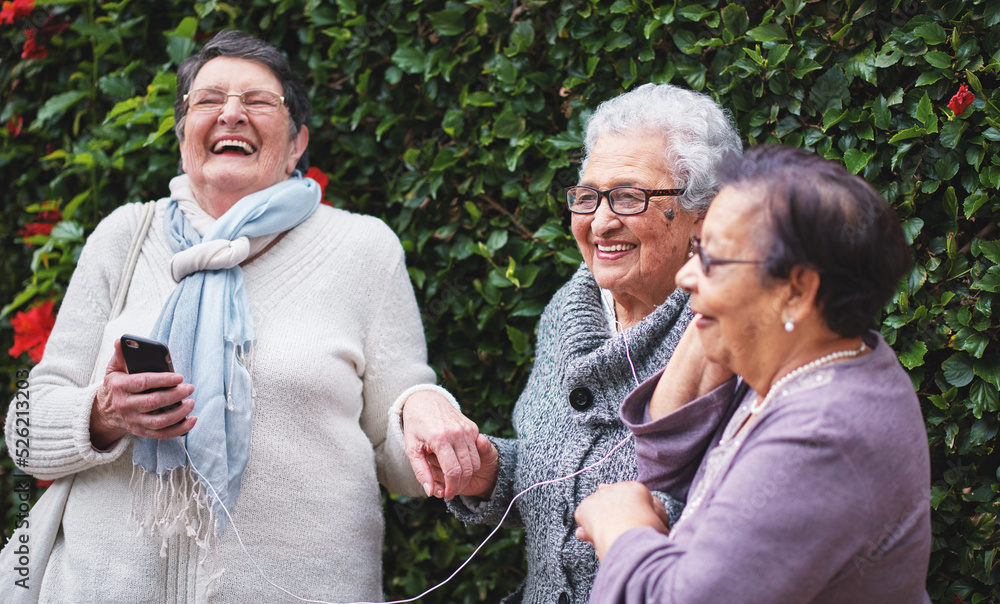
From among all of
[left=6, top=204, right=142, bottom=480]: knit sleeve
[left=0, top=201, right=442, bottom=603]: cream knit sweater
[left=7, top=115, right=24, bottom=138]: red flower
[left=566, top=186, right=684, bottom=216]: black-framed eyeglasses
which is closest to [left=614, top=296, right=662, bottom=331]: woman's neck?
[left=566, top=186, right=684, bottom=216]: black-framed eyeglasses

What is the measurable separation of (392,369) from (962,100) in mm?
1760

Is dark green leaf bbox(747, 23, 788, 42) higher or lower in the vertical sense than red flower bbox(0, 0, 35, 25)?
lower

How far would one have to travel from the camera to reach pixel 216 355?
7.28ft

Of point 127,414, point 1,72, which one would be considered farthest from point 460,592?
point 1,72

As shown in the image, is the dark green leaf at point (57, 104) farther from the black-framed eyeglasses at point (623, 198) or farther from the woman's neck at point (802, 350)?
the woman's neck at point (802, 350)

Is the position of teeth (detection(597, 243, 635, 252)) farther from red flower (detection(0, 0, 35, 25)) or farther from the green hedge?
red flower (detection(0, 0, 35, 25))

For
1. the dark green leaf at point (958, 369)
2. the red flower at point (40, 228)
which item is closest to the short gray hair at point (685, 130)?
the dark green leaf at point (958, 369)

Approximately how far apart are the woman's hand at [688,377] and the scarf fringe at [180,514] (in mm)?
1308

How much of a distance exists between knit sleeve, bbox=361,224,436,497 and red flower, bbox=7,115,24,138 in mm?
2343

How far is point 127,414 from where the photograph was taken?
6.83 feet

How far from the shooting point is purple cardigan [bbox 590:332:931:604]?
3.85 ft

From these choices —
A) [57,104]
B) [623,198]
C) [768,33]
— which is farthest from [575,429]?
[57,104]

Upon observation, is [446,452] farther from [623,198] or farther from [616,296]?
[623,198]

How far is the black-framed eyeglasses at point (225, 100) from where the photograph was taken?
256 centimetres
